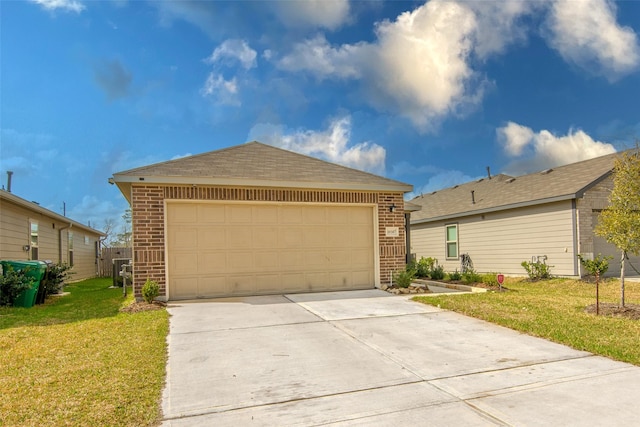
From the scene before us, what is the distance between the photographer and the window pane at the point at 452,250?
692 inches

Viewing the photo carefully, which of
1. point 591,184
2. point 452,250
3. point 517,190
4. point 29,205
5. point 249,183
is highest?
point 517,190

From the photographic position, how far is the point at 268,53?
53.1ft

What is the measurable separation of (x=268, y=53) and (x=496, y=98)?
13.1 m

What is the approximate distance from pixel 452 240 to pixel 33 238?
16.0 metres

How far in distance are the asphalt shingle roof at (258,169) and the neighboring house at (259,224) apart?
0.09 ft

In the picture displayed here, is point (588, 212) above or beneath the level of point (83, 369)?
above

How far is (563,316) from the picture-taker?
693 centimetres

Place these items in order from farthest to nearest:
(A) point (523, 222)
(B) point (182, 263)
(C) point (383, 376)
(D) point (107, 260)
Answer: (D) point (107, 260)
(A) point (523, 222)
(B) point (182, 263)
(C) point (383, 376)

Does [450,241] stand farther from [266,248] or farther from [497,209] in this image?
[266,248]

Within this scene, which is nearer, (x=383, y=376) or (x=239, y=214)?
(x=383, y=376)

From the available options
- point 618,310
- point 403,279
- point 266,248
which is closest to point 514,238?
point 403,279

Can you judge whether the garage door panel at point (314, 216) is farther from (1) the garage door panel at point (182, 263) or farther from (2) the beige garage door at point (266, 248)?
(1) the garage door panel at point (182, 263)

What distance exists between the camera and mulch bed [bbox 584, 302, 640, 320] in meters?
6.90

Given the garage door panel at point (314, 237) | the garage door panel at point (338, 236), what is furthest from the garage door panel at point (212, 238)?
the garage door panel at point (338, 236)
